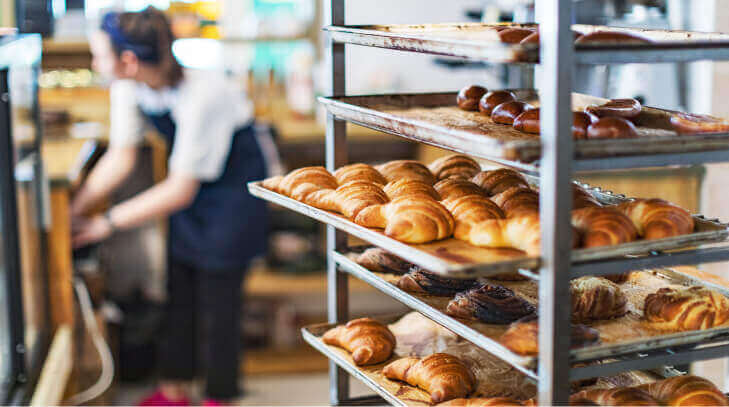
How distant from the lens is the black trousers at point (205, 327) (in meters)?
3.67

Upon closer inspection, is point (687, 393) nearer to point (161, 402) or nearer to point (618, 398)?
point (618, 398)

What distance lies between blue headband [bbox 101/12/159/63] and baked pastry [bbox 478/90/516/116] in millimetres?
2002

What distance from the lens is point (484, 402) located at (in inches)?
54.2

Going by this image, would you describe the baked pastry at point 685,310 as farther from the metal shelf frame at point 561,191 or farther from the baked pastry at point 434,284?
the baked pastry at point 434,284

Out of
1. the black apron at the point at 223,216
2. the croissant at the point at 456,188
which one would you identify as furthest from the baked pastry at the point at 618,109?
the black apron at the point at 223,216

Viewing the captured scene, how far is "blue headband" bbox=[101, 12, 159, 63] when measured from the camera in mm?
3352

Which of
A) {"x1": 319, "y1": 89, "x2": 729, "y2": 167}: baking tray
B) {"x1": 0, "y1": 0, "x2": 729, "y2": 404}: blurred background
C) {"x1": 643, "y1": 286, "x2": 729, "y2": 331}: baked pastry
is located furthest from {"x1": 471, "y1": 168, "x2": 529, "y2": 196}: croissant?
{"x1": 0, "y1": 0, "x2": 729, "y2": 404}: blurred background

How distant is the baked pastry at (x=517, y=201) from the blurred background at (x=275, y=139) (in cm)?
146

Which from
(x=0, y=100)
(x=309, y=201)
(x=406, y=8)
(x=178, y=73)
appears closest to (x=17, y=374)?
(x=0, y=100)

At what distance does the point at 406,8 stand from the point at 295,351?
1.83 meters

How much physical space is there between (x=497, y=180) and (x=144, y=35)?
6.99 ft

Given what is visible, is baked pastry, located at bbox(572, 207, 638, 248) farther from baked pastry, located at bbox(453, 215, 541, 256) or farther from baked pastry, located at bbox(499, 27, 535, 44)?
baked pastry, located at bbox(499, 27, 535, 44)

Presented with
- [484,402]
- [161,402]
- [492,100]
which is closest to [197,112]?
[161,402]

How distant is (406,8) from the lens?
15.0 feet
